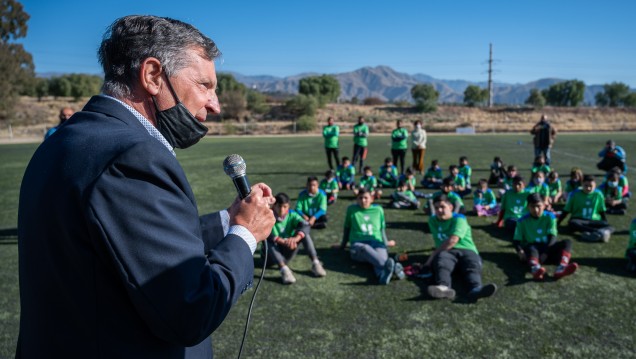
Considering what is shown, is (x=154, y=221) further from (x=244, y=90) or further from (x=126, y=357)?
(x=244, y=90)

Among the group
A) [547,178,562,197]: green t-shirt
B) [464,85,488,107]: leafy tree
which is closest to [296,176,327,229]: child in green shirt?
[547,178,562,197]: green t-shirt

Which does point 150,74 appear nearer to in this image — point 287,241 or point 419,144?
point 287,241

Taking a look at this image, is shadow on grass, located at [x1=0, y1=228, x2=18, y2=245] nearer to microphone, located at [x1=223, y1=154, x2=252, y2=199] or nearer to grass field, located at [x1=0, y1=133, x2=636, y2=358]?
grass field, located at [x1=0, y1=133, x2=636, y2=358]

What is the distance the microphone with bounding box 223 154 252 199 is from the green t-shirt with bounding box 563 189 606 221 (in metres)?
7.26

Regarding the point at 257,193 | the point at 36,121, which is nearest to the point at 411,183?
the point at 257,193

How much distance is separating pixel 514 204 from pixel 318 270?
13.7 ft

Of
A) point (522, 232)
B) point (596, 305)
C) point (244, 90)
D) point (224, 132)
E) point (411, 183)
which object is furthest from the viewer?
point (244, 90)

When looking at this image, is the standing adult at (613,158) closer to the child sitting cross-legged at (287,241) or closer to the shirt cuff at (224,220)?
the child sitting cross-legged at (287,241)

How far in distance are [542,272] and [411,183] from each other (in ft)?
18.6

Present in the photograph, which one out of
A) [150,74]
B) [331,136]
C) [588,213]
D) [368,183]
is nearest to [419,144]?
[331,136]

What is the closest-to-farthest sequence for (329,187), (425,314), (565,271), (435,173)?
1. (425,314)
2. (565,271)
3. (329,187)
4. (435,173)

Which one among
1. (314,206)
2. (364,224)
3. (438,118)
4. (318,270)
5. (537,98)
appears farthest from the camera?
(537,98)

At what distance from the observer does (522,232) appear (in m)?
6.11

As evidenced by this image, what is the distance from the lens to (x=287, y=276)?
17.3 ft
